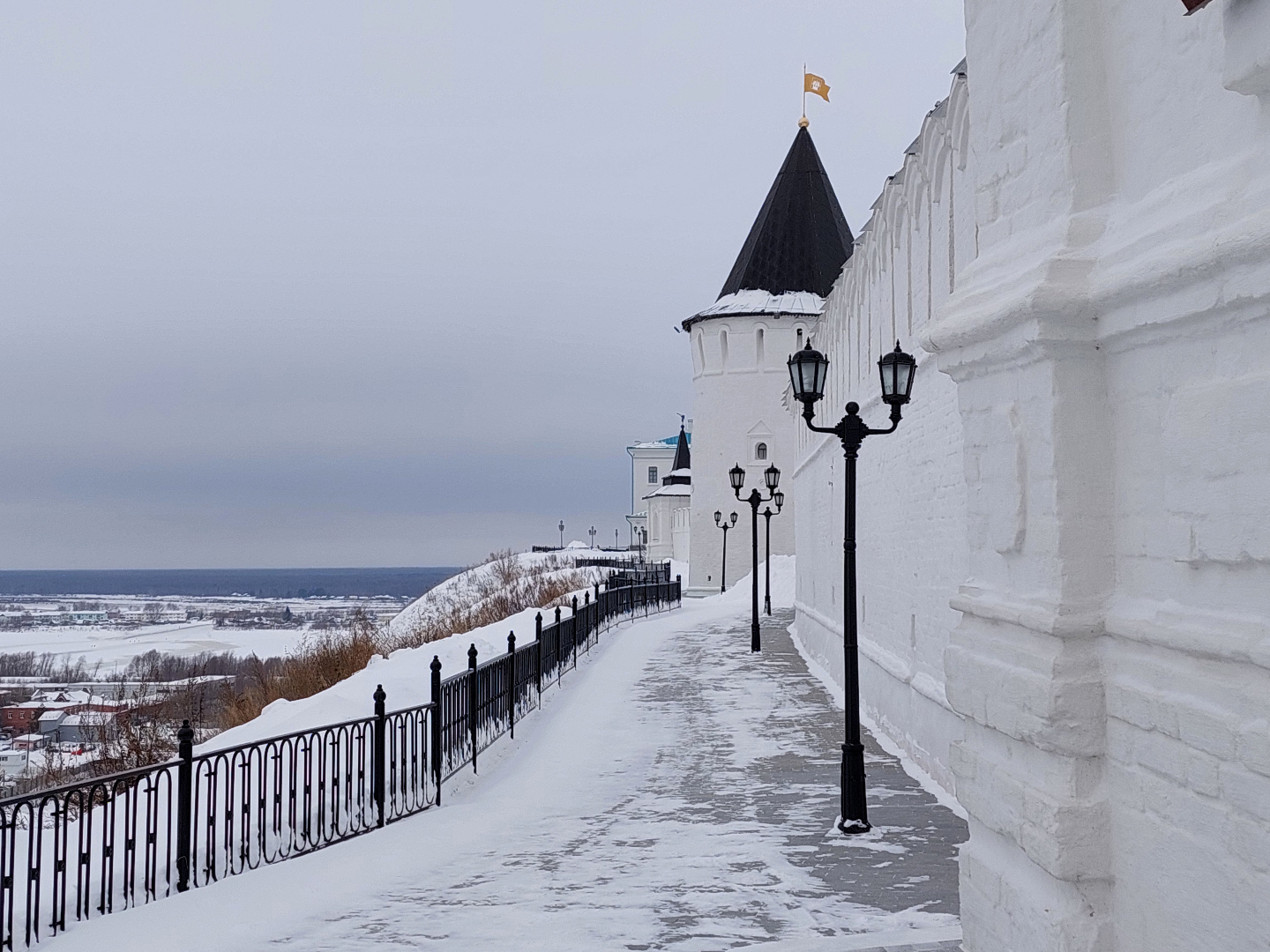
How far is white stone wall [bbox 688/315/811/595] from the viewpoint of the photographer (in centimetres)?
4447

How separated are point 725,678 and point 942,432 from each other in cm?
830

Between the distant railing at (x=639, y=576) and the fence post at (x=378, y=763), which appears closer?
the fence post at (x=378, y=763)

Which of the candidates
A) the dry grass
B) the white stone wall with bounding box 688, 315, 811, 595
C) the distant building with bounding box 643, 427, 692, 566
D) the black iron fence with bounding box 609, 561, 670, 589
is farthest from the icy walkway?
the distant building with bounding box 643, 427, 692, 566

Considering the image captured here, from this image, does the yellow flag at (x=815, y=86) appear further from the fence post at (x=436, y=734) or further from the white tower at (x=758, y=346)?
the fence post at (x=436, y=734)

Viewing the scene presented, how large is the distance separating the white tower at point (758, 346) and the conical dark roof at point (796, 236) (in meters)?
0.04

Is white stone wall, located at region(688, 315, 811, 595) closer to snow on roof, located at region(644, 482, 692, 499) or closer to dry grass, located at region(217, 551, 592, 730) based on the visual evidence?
dry grass, located at region(217, 551, 592, 730)

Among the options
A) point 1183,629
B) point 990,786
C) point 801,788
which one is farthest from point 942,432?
point 1183,629

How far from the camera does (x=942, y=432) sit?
9516mm

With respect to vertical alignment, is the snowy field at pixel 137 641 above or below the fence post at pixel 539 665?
below

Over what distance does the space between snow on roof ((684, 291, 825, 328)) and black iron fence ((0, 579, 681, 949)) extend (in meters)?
33.1

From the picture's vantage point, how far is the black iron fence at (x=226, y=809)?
595 centimetres

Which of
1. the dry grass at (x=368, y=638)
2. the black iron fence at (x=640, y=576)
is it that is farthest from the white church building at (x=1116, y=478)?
the black iron fence at (x=640, y=576)

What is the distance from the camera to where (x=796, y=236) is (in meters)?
45.5

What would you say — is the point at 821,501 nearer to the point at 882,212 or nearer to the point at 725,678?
the point at 725,678
